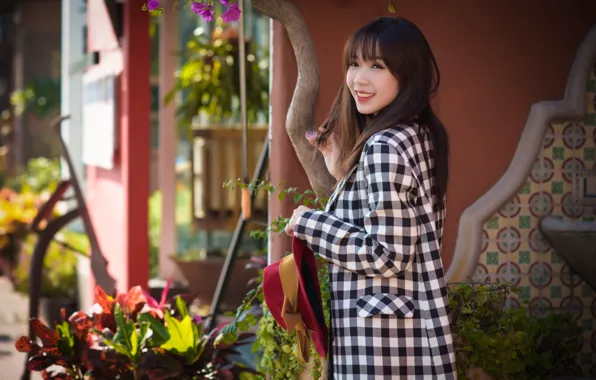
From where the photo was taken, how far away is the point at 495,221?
4105 millimetres

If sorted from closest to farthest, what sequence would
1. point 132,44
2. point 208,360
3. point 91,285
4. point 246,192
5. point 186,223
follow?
point 246,192
point 208,360
point 132,44
point 91,285
point 186,223

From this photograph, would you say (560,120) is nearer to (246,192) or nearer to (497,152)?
(497,152)

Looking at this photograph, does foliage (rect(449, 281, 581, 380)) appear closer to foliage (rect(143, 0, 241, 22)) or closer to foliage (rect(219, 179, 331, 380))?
foliage (rect(219, 179, 331, 380))

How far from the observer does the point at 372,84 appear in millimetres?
2762

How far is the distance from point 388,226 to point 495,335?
4.13ft

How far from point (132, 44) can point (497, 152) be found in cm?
255

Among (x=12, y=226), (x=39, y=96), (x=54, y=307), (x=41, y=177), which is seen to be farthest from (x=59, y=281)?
(x=39, y=96)

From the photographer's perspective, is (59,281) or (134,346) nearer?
(134,346)

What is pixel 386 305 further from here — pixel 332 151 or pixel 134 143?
pixel 134 143

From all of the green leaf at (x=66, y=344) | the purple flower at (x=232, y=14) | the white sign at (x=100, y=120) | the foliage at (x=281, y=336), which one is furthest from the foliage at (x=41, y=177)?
the purple flower at (x=232, y=14)

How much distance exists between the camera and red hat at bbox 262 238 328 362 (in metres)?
2.84

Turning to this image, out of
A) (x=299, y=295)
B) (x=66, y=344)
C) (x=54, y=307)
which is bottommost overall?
(x=54, y=307)

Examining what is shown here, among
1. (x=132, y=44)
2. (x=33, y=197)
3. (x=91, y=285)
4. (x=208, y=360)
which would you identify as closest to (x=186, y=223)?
(x=33, y=197)

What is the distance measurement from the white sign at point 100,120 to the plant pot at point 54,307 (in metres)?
1.23
